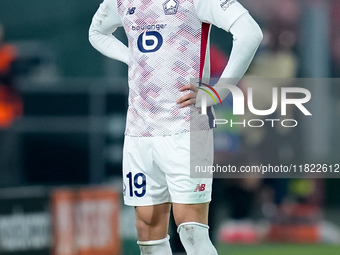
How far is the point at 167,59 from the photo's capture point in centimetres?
416

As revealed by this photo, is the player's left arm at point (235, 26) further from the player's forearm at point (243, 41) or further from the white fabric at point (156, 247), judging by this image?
the white fabric at point (156, 247)

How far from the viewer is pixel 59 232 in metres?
6.54

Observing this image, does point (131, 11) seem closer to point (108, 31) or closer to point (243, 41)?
point (108, 31)

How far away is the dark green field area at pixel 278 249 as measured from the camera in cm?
783

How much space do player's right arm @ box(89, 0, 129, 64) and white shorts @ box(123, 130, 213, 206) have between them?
50cm

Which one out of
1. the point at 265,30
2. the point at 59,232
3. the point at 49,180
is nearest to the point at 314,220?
the point at 265,30

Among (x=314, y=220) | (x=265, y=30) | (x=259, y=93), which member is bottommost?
(x=314, y=220)

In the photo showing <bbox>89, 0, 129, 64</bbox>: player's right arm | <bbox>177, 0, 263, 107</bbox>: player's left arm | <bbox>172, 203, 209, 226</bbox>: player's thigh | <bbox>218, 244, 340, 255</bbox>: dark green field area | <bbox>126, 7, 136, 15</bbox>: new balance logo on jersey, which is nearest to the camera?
<bbox>177, 0, 263, 107</bbox>: player's left arm

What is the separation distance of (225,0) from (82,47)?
547 centimetres

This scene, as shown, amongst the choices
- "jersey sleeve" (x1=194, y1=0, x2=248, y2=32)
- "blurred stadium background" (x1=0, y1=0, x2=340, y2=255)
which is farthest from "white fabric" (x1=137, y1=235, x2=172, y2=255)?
"blurred stadium background" (x1=0, y1=0, x2=340, y2=255)

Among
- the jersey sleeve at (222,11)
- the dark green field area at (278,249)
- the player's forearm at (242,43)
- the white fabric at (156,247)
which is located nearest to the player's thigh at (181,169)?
the white fabric at (156,247)

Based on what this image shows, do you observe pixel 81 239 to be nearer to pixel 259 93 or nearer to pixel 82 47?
pixel 259 93

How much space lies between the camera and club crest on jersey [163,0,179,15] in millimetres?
4137

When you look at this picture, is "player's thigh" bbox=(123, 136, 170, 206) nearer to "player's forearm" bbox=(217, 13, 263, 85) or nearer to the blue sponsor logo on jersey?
the blue sponsor logo on jersey
